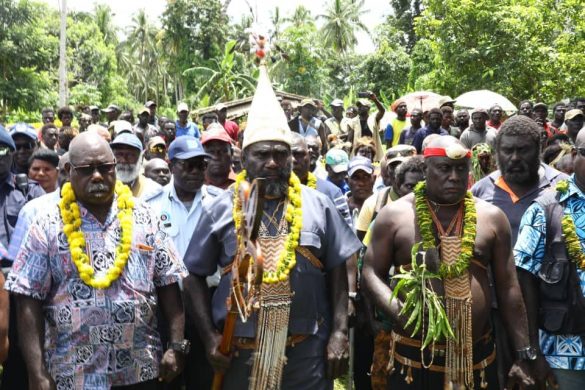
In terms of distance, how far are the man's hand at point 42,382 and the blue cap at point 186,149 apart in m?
2.16

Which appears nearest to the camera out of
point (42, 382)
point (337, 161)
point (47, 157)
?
point (42, 382)

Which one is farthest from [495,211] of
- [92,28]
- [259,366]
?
[92,28]

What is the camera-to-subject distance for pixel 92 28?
5297cm

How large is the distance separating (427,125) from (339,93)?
3484cm

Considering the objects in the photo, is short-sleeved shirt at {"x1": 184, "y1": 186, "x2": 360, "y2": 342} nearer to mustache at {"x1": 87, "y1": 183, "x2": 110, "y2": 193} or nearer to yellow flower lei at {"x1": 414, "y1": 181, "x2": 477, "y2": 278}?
yellow flower lei at {"x1": 414, "y1": 181, "x2": 477, "y2": 278}

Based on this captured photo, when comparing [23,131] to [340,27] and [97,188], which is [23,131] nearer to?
[97,188]

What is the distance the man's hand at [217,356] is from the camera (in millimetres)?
4059

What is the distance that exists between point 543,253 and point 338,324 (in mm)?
1248

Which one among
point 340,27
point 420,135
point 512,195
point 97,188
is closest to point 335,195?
point 512,195

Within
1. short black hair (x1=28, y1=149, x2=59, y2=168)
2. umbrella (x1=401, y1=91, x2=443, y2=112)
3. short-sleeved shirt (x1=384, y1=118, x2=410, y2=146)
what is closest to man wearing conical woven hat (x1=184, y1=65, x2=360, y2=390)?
short black hair (x1=28, y1=149, x2=59, y2=168)

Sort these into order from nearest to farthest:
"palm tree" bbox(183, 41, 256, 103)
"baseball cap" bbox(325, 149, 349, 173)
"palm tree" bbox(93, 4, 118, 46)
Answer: "baseball cap" bbox(325, 149, 349, 173) → "palm tree" bbox(183, 41, 256, 103) → "palm tree" bbox(93, 4, 118, 46)

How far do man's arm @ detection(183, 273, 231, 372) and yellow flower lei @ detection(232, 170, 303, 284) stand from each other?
453mm

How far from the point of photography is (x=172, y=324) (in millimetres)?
4156

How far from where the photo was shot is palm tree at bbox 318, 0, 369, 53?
56.3 metres
